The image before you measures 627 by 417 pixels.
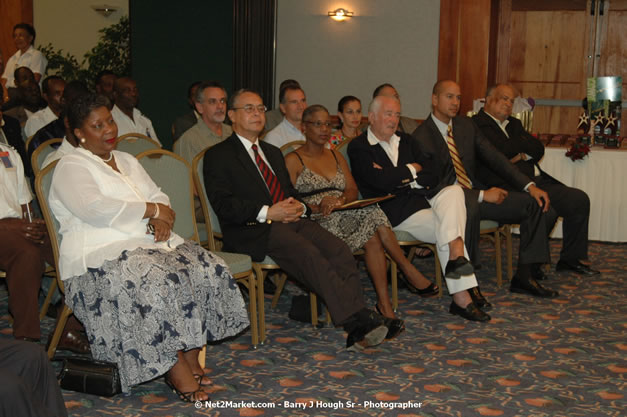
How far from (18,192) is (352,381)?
200cm

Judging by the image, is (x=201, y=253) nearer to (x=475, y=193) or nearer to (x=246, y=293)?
(x=246, y=293)

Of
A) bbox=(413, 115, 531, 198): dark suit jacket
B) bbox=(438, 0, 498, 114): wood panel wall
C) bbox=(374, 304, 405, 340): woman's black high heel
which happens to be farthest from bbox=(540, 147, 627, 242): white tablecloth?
bbox=(374, 304, 405, 340): woman's black high heel

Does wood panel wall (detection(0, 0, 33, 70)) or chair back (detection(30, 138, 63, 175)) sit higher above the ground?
wood panel wall (detection(0, 0, 33, 70))

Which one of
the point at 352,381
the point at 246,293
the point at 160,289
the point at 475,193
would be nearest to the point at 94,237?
the point at 160,289

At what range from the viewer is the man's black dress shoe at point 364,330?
152 inches

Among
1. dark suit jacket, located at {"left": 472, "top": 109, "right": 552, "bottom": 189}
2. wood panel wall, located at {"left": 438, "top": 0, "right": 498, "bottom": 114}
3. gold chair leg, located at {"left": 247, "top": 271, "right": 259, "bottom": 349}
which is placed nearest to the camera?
gold chair leg, located at {"left": 247, "top": 271, "right": 259, "bottom": 349}

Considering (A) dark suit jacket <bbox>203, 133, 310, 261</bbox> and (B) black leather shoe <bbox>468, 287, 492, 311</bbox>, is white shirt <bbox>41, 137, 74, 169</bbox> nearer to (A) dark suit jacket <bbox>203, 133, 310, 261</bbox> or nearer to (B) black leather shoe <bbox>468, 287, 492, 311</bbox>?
(A) dark suit jacket <bbox>203, 133, 310, 261</bbox>

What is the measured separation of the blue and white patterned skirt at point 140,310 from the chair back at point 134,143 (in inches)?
57.0

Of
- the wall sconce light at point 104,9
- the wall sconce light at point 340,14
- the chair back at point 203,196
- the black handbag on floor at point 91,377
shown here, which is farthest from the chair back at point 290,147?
the wall sconce light at point 104,9

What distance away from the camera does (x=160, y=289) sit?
3258 mm

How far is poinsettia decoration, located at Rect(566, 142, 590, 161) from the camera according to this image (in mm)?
6668

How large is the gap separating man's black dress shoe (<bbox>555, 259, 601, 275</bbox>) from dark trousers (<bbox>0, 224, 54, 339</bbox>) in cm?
393

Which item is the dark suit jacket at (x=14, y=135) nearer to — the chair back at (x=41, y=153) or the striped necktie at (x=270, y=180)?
the chair back at (x=41, y=153)

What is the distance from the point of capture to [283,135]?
5.88m
